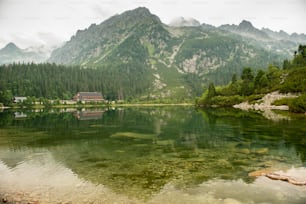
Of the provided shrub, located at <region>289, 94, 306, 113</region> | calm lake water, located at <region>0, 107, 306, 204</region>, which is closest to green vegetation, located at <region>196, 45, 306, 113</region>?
shrub, located at <region>289, 94, 306, 113</region>

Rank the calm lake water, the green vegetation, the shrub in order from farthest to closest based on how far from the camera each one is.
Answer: the green vegetation
the shrub
the calm lake water

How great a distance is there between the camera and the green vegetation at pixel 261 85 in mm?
127438

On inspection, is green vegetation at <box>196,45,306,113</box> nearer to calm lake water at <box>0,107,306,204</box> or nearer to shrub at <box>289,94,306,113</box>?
shrub at <box>289,94,306,113</box>

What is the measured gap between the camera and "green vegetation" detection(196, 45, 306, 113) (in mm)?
127438

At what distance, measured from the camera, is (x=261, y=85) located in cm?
15625

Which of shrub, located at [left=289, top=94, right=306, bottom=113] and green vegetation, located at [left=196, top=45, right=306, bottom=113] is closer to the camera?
shrub, located at [left=289, top=94, right=306, bottom=113]

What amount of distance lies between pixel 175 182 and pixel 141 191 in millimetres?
3446

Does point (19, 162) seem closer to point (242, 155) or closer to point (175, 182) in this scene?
point (175, 182)

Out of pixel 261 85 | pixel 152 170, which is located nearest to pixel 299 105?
pixel 261 85

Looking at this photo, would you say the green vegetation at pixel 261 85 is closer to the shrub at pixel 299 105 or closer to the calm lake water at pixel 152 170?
the shrub at pixel 299 105

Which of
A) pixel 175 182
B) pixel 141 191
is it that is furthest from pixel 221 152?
pixel 141 191

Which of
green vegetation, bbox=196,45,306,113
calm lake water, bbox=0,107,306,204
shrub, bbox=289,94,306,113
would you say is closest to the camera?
calm lake water, bbox=0,107,306,204

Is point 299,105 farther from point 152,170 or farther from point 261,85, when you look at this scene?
point 152,170

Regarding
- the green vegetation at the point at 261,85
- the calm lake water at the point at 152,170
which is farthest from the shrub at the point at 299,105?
the calm lake water at the point at 152,170
